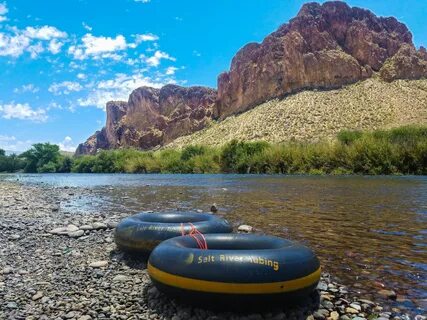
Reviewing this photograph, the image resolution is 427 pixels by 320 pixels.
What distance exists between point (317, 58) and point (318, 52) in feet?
16.2

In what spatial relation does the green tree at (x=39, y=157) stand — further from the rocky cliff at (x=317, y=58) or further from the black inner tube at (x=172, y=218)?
the black inner tube at (x=172, y=218)

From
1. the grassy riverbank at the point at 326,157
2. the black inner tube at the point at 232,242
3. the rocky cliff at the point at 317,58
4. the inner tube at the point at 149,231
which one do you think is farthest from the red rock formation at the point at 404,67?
the black inner tube at the point at 232,242

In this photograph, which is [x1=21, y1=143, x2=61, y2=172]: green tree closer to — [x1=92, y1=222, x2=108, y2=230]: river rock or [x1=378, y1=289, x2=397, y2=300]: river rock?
[x1=92, y1=222, x2=108, y2=230]: river rock

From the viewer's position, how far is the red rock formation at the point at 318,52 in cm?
11094

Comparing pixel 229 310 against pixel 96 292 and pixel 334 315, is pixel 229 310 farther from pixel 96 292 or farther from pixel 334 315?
pixel 96 292

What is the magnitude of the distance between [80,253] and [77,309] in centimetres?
300

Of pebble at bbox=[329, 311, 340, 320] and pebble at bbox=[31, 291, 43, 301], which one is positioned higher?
pebble at bbox=[31, 291, 43, 301]

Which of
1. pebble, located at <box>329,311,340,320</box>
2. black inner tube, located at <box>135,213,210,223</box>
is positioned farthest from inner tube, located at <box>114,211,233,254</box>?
pebble, located at <box>329,311,340,320</box>

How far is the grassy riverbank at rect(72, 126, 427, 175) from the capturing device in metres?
43.3

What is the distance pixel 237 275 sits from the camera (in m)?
4.66

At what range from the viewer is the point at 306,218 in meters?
12.5

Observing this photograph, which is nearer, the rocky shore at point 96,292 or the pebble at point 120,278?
the rocky shore at point 96,292

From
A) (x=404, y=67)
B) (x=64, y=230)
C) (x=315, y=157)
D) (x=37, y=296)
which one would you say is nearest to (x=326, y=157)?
(x=315, y=157)

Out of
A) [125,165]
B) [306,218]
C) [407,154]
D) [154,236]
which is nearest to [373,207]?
[306,218]
